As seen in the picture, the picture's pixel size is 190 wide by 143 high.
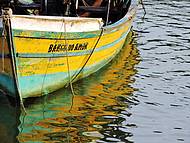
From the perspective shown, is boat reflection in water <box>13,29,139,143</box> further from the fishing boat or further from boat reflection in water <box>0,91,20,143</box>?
the fishing boat

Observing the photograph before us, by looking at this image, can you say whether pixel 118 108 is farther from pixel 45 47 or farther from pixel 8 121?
pixel 8 121

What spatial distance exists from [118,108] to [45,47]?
1.95m

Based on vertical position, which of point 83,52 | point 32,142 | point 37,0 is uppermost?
point 37,0

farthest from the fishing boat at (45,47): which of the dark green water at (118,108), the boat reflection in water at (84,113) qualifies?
the dark green water at (118,108)

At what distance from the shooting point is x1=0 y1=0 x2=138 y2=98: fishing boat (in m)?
8.78

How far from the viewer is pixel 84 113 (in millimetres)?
9562

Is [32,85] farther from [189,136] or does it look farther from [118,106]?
[189,136]

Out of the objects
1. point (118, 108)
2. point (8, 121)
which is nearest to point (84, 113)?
point (118, 108)

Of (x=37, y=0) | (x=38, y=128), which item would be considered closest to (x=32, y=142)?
(x=38, y=128)

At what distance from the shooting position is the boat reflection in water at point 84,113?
Answer: 852 centimetres

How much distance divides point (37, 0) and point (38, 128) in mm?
4957

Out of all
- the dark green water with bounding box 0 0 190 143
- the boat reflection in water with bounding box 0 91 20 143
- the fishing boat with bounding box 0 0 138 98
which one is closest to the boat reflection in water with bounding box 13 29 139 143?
the dark green water with bounding box 0 0 190 143

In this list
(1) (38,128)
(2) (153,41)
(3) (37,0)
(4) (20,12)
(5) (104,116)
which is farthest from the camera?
(2) (153,41)

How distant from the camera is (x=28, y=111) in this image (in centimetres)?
955
